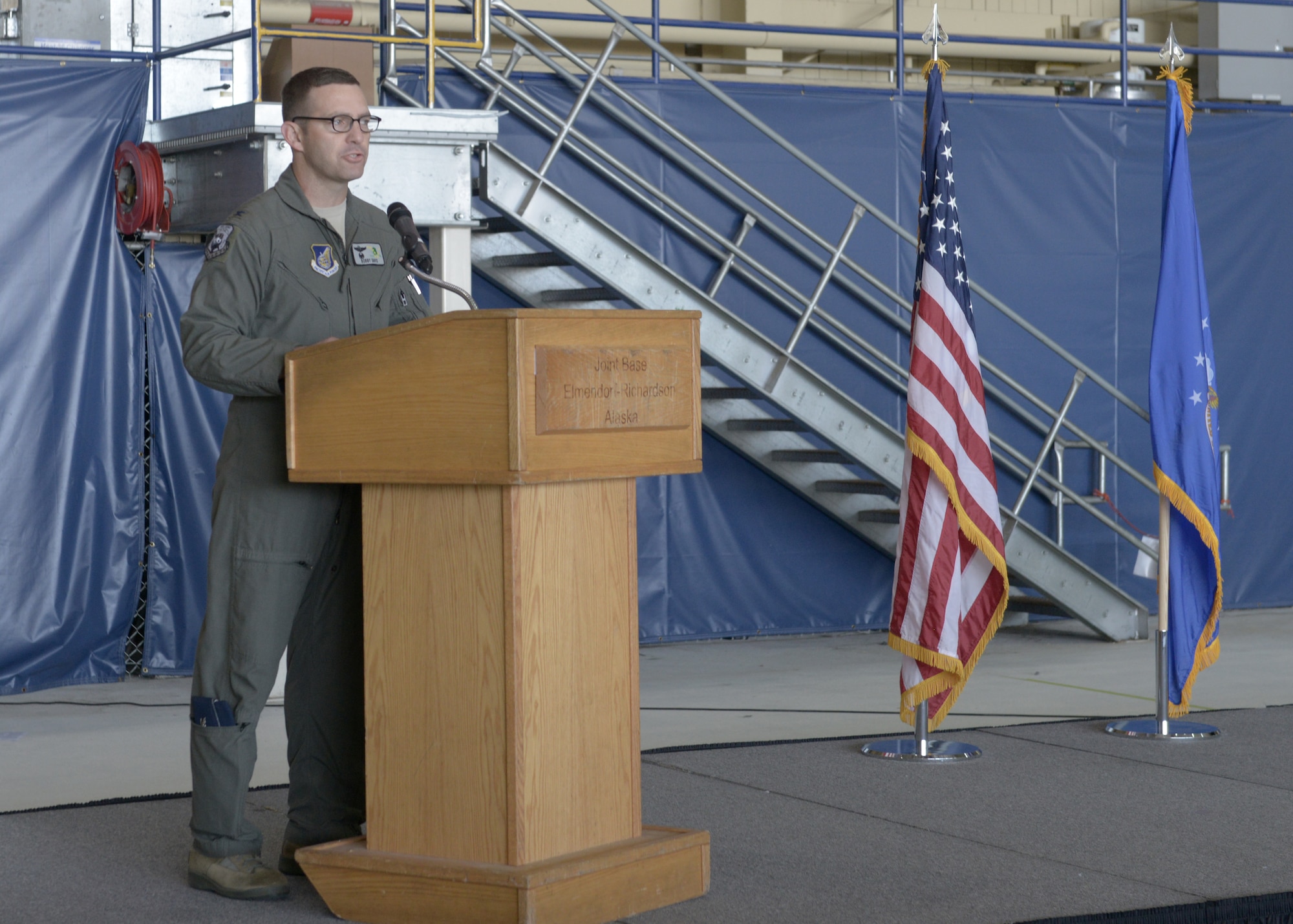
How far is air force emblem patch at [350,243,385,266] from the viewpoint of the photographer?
144 inches

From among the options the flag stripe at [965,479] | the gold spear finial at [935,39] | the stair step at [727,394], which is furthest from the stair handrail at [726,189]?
the flag stripe at [965,479]

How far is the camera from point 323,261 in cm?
362

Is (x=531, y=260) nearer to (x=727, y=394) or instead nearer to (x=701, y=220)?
(x=701, y=220)

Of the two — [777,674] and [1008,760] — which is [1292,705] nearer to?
[1008,760]

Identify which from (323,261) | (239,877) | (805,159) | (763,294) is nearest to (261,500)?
(323,261)

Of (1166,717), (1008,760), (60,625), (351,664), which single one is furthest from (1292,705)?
(60,625)

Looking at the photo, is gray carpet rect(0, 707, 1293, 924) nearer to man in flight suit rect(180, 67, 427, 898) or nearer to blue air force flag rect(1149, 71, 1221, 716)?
man in flight suit rect(180, 67, 427, 898)

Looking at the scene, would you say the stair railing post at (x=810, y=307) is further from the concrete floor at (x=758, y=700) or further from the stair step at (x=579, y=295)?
the concrete floor at (x=758, y=700)

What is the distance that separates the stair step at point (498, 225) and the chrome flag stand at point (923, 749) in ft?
10.8

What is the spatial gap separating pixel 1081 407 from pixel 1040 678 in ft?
7.65

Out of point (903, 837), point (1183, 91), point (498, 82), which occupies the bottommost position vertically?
point (903, 837)

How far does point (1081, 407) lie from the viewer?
922 centimetres

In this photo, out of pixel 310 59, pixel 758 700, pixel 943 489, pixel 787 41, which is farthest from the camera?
pixel 787 41

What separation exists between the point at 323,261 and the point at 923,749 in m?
2.74
